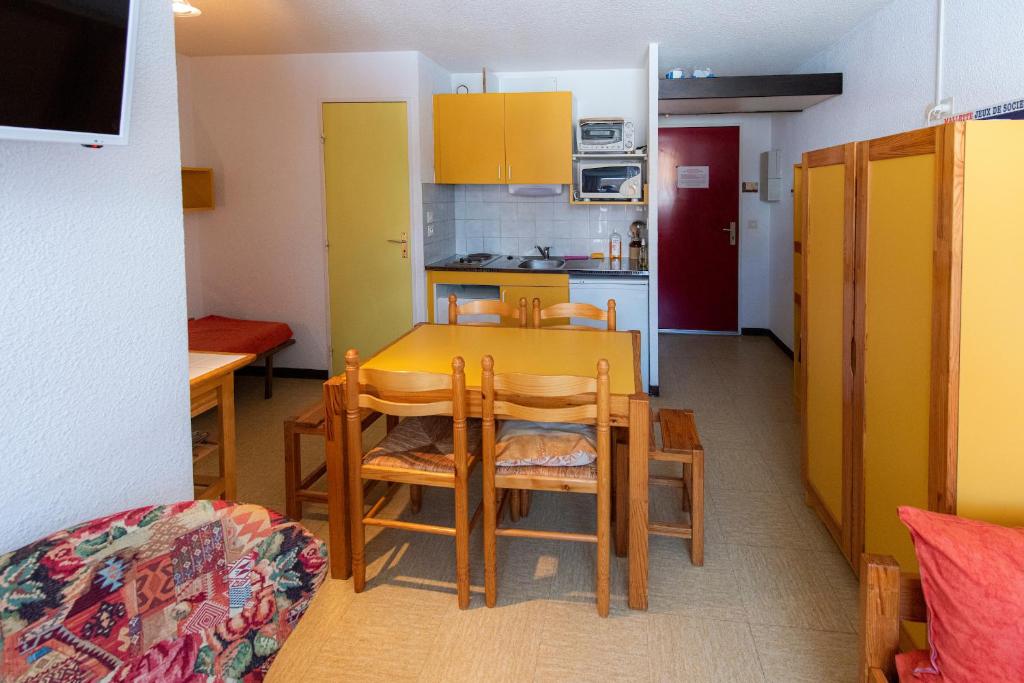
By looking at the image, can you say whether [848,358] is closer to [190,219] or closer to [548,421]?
[548,421]

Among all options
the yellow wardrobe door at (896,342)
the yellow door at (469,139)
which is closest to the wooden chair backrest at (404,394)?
the yellow wardrobe door at (896,342)

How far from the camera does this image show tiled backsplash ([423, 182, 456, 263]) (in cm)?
558

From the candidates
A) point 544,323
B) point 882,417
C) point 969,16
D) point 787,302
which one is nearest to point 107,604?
point 882,417

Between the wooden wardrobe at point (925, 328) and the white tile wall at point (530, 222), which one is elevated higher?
the white tile wall at point (530, 222)

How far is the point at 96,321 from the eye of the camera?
1704 millimetres

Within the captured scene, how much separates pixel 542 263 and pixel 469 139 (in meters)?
1.05

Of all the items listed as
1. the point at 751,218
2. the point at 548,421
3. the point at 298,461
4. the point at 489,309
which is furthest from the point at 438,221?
the point at 548,421

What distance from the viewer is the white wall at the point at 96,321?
4.96 feet

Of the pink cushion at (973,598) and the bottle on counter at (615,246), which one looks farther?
the bottle on counter at (615,246)

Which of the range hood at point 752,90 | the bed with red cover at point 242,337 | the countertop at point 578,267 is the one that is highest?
the range hood at point 752,90

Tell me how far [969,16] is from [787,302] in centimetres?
336

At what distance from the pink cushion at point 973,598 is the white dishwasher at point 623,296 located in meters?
3.78

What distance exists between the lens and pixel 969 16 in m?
3.29

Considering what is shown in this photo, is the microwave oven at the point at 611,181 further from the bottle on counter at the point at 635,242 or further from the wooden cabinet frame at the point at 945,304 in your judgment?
the wooden cabinet frame at the point at 945,304
